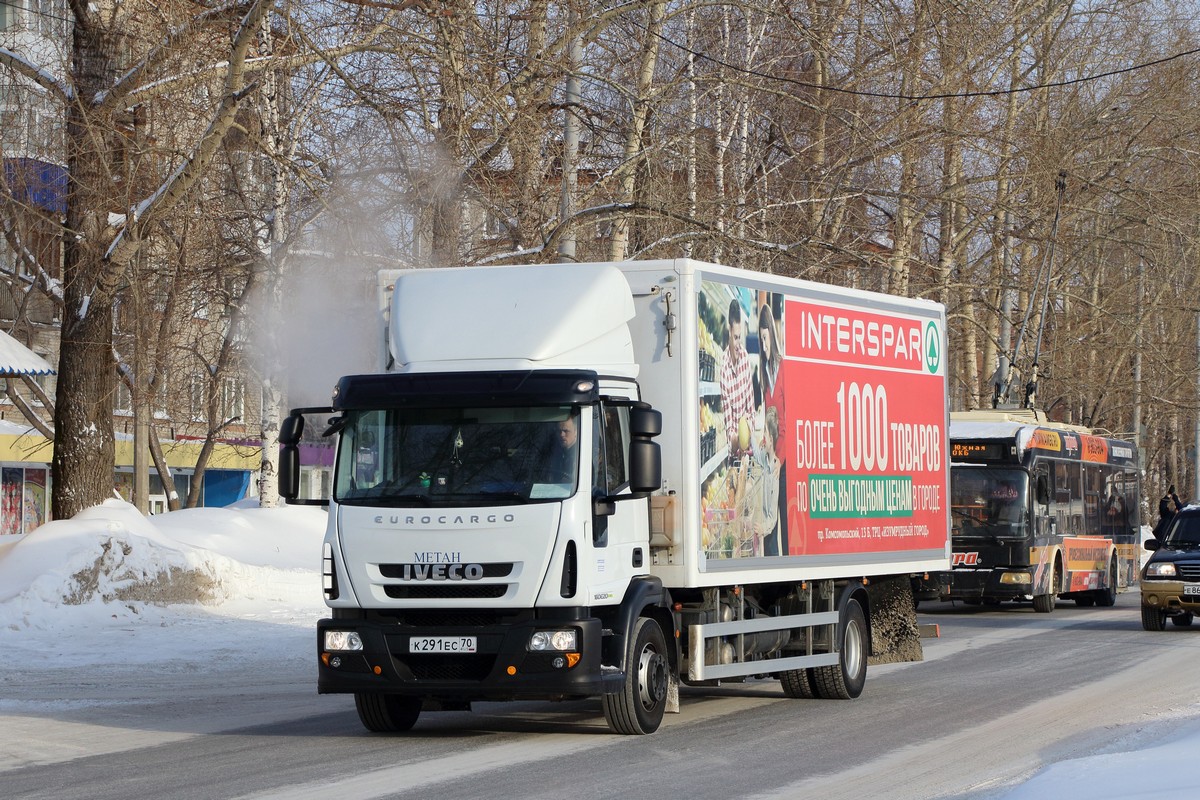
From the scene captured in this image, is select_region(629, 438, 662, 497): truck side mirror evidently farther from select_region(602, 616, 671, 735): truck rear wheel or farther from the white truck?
select_region(602, 616, 671, 735): truck rear wheel

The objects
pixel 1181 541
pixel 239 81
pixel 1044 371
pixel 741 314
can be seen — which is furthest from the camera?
pixel 1044 371

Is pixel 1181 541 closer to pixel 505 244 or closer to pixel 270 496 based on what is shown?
pixel 505 244

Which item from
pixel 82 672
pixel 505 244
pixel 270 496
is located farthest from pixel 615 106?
pixel 82 672

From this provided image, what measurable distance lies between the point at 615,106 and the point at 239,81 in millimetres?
8987

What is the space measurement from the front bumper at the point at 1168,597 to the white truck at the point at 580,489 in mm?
10426

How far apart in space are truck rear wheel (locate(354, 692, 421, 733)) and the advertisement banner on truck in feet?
7.98

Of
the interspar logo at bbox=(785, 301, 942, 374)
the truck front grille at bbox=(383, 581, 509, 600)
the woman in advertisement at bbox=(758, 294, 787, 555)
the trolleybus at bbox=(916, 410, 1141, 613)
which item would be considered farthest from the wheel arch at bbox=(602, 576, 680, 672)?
the trolleybus at bbox=(916, 410, 1141, 613)

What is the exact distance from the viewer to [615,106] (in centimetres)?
2664

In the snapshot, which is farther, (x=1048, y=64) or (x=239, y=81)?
(x=1048, y=64)

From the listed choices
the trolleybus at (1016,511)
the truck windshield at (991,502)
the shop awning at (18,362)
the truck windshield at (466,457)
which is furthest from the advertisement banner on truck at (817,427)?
the shop awning at (18,362)

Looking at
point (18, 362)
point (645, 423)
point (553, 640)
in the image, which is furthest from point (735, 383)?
point (18, 362)

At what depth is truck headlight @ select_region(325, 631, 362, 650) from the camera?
11.3m

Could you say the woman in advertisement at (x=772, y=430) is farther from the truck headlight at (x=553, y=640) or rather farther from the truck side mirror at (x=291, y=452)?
the truck side mirror at (x=291, y=452)

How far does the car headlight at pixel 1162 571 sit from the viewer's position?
2298cm
